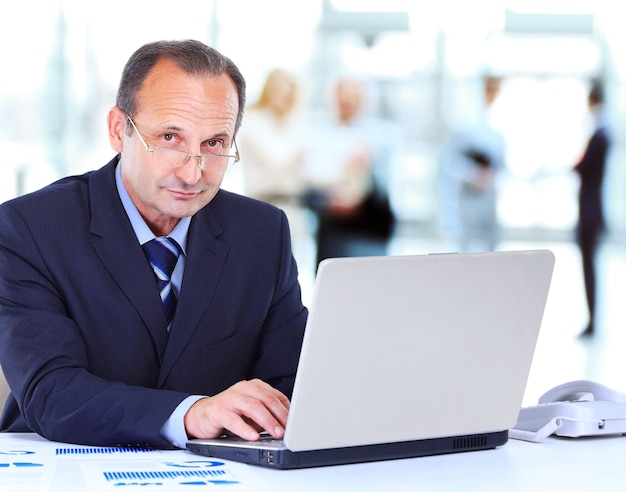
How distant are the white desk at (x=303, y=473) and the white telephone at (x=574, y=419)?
11 centimetres

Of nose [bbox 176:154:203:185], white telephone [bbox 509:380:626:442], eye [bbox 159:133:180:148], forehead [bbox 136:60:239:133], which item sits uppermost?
forehead [bbox 136:60:239:133]

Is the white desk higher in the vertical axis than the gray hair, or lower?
lower

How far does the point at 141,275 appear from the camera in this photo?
1.92 m

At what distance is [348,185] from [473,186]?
1074mm

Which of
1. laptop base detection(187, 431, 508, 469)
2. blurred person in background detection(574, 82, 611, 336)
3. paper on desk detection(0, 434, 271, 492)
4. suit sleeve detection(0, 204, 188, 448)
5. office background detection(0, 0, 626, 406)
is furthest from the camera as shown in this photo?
office background detection(0, 0, 626, 406)

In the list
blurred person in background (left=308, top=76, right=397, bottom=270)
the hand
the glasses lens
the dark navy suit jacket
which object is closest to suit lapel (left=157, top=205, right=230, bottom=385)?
the dark navy suit jacket

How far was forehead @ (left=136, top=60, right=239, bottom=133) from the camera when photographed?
1.92 metres

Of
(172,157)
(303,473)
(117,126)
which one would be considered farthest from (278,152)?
(303,473)

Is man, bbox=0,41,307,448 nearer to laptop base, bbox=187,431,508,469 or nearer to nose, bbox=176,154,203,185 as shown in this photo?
nose, bbox=176,154,203,185

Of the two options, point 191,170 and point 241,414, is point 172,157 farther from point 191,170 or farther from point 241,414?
point 241,414

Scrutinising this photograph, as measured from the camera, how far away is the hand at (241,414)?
1.54 meters

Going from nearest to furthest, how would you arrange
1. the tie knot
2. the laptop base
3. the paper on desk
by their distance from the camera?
the paper on desk
the laptop base
the tie knot

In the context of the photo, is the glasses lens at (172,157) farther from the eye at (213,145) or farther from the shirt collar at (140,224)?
the shirt collar at (140,224)

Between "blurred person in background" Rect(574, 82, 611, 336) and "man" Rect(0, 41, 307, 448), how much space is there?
6.18m
